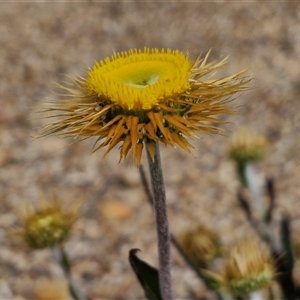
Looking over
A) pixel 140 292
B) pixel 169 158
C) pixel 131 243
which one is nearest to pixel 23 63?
pixel 169 158

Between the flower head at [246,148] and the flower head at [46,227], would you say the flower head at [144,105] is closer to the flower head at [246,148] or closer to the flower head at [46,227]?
the flower head at [46,227]

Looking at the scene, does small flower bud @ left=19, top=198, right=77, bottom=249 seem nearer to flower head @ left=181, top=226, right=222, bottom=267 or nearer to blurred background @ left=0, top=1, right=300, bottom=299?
blurred background @ left=0, top=1, right=300, bottom=299

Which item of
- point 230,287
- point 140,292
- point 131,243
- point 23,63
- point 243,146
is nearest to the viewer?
point 230,287

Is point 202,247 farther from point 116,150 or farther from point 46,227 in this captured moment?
point 116,150

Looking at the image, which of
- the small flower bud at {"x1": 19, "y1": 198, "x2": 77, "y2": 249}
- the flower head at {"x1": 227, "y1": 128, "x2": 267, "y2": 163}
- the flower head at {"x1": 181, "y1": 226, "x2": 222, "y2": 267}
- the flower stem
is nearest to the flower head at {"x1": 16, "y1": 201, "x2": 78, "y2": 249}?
the small flower bud at {"x1": 19, "y1": 198, "x2": 77, "y2": 249}

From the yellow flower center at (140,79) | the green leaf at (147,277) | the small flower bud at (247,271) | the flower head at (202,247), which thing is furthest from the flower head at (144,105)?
the flower head at (202,247)

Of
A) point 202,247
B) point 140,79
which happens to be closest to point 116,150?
point 202,247

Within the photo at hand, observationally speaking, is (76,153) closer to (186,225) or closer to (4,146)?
(4,146)
